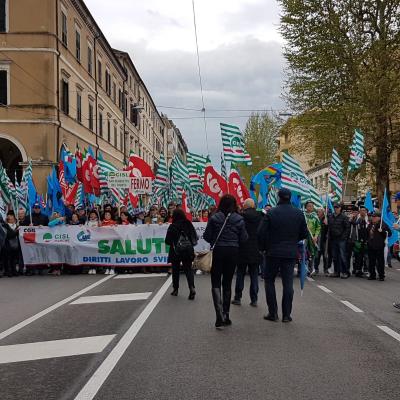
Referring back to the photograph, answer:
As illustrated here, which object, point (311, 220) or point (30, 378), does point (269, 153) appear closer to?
point (311, 220)

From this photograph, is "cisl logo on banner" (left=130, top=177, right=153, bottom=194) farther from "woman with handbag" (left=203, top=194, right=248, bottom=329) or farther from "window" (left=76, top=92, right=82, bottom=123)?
"window" (left=76, top=92, right=82, bottom=123)

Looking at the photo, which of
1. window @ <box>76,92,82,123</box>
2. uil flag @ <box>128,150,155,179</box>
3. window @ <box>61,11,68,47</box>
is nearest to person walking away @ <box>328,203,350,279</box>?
uil flag @ <box>128,150,155,179</box>

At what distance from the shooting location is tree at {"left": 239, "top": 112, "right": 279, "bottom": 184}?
210 ft

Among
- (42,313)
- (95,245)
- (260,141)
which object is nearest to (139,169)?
(95,245)

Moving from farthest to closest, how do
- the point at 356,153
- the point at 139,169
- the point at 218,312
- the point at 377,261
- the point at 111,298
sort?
1. the point at 139,169
2. the point at 356,153
3. the point at 377,261
4. the point at 111,298
5. the point at 218,312

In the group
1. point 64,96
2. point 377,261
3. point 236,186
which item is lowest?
point 377,261

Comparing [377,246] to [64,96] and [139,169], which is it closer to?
[139,169]

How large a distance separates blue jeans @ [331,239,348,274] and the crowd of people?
0.08 ft

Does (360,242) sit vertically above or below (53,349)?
above

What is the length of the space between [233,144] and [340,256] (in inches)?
172

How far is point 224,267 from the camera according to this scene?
848 centimetres

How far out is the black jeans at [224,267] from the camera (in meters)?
8.42

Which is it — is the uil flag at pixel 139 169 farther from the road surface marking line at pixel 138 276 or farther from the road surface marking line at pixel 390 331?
the road surface marking line at pixel 390 331

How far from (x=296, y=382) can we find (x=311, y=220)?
1044cm
